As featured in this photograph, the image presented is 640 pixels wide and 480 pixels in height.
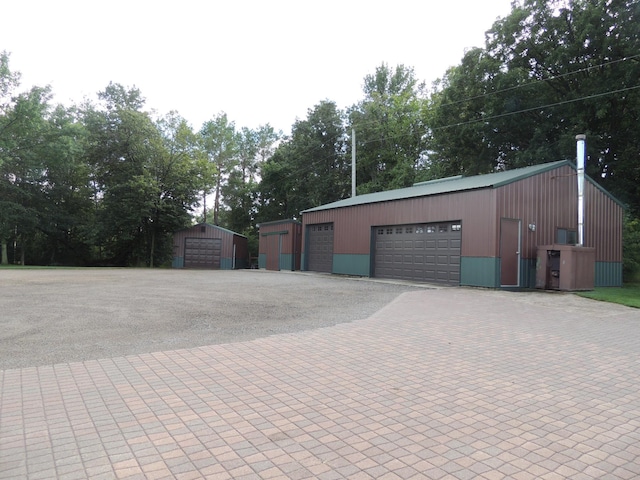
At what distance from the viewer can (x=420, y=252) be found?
662 inches

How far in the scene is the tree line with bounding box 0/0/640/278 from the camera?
21.7 meters

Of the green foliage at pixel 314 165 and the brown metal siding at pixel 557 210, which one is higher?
the green foliage at pixel 314 165

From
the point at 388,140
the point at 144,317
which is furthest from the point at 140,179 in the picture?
the point at 144,317

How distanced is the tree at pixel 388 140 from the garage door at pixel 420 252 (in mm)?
15782

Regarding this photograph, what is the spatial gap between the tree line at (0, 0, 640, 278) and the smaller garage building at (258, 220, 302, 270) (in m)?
8.32

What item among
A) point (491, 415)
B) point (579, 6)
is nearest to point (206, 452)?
point (491, 415)

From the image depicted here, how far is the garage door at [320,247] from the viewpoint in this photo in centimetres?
2252

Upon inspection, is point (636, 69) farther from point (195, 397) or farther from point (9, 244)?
point (9, 244)

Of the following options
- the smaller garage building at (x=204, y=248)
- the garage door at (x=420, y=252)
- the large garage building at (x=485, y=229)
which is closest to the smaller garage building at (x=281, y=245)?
the smaller garage building at (x=204, y=248)

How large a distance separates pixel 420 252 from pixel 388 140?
72.4 feet

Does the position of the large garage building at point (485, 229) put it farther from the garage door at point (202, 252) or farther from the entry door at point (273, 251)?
the garage door at point (202, 252)

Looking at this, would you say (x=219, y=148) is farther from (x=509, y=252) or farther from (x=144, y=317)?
(x=144, y=317)

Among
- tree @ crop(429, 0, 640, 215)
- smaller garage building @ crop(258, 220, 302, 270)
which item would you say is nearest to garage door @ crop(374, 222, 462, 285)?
smaller garage building @ crop(258, 220, 302, 270)

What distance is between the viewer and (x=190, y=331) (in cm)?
659
